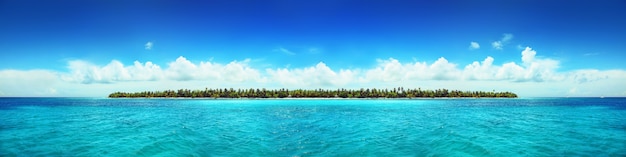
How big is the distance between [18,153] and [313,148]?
1783 centimetres

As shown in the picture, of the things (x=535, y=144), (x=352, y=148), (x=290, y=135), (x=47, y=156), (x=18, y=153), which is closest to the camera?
(x=47, y=156)

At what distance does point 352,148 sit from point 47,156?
58.2 feet

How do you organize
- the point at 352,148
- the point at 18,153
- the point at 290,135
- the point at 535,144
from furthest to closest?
the point at 290,135, the point at 535,144, the point at 352,148, the point at 18,153

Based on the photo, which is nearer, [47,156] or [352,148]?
[47,156]

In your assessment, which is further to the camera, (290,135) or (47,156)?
(290,135)

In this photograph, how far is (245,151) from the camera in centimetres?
1961

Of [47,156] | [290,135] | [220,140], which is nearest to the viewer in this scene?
[47,156]

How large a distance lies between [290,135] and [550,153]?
1779 cm

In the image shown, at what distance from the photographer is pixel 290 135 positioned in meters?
26.3

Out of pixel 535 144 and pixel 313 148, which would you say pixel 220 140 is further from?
pixel 535 144

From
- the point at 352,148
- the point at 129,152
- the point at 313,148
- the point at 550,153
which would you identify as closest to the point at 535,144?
the point at 550,153

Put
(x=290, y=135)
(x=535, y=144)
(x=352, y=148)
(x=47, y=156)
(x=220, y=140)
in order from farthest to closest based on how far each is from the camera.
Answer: (x=290, y=135), (x=220, y=140), (x=535, y=144), (x=352, y=148), (x=47, y=156)

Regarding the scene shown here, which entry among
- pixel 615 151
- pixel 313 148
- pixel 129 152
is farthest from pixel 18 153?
pixel 615 151

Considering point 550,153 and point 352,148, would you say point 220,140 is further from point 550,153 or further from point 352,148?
point 550,153
